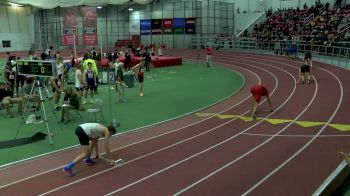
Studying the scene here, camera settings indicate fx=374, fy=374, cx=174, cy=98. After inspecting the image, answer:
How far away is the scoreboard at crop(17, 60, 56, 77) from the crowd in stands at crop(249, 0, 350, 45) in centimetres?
2096

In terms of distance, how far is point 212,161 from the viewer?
913cm

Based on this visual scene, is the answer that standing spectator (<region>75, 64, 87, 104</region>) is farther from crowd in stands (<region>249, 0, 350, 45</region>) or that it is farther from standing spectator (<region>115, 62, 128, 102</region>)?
crowd in stands (<region>249, 0, 350, 45</region>)

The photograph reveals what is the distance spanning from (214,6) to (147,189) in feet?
135

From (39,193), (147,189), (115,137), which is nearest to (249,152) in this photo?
(147,189)

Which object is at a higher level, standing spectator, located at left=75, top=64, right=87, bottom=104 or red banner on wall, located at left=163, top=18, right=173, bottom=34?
red banner on wall, located at left=163, top=18, right=173, bottom=34

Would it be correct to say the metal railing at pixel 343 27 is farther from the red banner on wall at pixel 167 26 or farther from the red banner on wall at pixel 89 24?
the red banner on wall at pixel 167 26

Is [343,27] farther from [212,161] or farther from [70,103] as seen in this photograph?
[212,161]

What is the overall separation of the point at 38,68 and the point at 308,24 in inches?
1207

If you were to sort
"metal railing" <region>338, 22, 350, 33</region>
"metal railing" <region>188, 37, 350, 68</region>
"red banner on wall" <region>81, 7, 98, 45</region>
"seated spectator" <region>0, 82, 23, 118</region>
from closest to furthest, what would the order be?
1. "seated spectator" <region>0, 82, 23, 118</region>
2. "metal railing" <region>188, 37, 350, 68</region>
3. "red banner on wall" <region>81, 7, 98, 45</region>
4. "metal railing" <region>338, 22, 350, 33</region>

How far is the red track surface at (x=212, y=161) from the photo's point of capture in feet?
25.0

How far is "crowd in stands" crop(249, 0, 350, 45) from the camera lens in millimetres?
29480

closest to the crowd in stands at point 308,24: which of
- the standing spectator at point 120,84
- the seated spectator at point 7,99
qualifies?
the standing spectator at point 120,84

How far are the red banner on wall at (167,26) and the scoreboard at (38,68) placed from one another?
127 ft

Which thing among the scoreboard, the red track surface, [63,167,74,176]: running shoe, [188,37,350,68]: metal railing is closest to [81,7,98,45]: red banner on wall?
the red track surface
